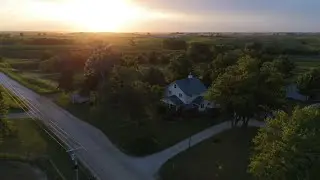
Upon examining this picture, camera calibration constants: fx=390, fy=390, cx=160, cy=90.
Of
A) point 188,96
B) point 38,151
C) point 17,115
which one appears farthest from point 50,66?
point 38,151

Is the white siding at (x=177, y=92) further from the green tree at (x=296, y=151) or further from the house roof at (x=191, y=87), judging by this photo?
the green tree at (x=296, y=151)

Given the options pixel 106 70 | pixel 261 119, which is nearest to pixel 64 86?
pixel 106 70

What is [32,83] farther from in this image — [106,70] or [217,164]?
[217,164]

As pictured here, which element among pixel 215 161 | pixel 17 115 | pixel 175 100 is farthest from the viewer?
pixel 175 100

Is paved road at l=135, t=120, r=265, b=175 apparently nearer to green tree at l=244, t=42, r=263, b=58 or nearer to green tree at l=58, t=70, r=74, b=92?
green tree at l=58, t=70, r=74, b=92

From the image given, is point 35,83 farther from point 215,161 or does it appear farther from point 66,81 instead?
point 215,161

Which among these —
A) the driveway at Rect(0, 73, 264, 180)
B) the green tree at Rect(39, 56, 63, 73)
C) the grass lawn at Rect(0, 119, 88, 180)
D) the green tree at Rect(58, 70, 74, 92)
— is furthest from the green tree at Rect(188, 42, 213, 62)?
the grass lawn at Rect(0, 119, 88, 180)

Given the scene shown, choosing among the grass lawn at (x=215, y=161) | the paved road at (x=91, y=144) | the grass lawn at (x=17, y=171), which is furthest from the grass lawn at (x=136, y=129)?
the grass lawn at (x=17, y=171)

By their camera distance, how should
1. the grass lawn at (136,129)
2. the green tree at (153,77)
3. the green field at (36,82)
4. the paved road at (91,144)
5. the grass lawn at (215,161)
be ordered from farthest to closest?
the green field at (36,82) < the green tree at (153,77) < the grass lawn at (136,129) < the paved road at (91,144) < the grass lawn at (215,161)
